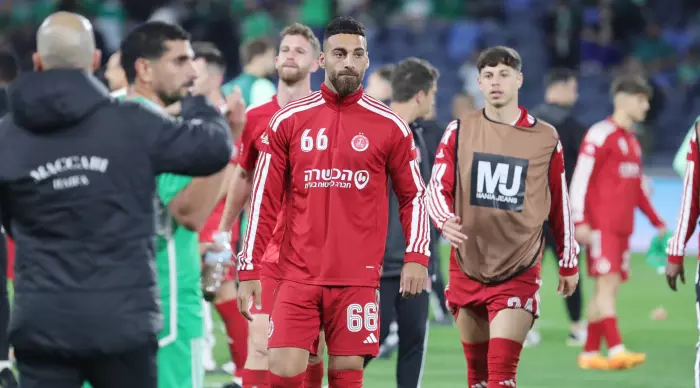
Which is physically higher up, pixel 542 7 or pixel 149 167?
pixel 542 7

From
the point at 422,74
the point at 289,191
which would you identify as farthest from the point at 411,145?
the point at 422,74

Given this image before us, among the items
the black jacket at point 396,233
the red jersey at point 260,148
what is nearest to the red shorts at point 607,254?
the black jacket at point 396,233

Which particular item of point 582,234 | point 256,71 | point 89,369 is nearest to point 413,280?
point 89,369

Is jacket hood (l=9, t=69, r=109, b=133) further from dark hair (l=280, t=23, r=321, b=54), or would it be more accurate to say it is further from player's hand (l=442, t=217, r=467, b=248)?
dark hair (l=280, t=23, r=321, b=54)

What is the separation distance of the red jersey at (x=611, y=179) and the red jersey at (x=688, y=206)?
10.3 feet

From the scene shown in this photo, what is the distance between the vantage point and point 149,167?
4.39m

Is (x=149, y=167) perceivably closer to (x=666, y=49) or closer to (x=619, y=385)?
(x=619, y=385)

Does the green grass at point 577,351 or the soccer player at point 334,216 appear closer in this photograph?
the soccer player at point 334,216

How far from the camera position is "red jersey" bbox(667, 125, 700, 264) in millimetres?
6680

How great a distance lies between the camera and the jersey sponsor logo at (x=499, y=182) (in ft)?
22.2

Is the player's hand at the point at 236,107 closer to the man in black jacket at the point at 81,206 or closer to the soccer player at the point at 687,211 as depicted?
the man in black jacket at the point at 81,206

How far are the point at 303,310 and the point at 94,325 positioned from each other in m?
1.67

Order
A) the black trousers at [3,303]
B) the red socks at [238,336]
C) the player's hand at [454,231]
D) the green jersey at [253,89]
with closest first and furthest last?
the player's hand at [454,231]
the black trousers at [3,303]
the red socks at [238,336]
the green jersey at [253,89]

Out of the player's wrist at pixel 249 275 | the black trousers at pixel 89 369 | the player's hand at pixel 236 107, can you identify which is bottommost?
the black trousers at pixel 89 369
